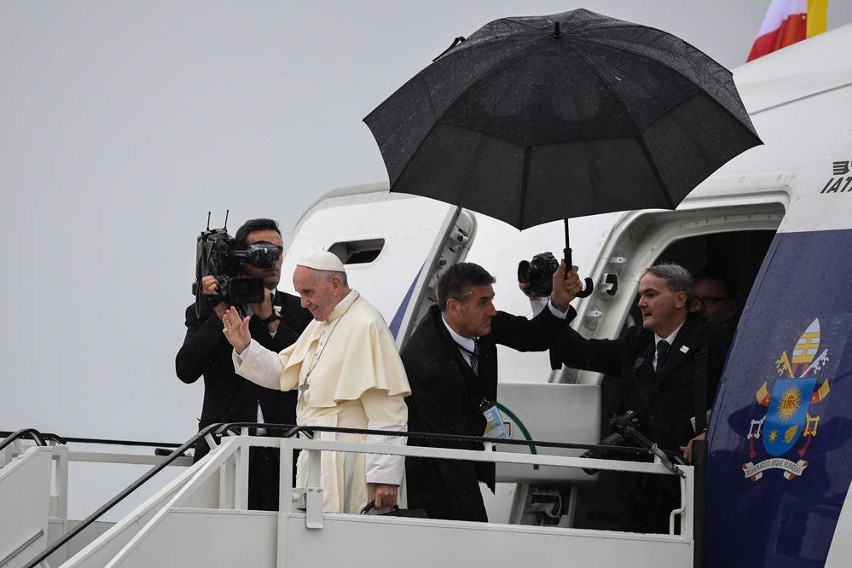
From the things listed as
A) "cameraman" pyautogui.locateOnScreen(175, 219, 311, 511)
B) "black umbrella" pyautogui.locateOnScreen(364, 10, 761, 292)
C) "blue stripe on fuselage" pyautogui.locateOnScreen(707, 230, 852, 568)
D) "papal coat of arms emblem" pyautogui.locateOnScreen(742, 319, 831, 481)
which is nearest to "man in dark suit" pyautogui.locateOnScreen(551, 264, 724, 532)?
"blue stripe on fuselage" pyautogui.locateOnScreen(707, 230, 852, 568)

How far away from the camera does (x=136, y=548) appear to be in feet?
17.5

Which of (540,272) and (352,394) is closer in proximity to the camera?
(352,394)

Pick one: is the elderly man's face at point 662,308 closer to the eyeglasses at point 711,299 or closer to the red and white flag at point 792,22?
the eyeglasses at point 711,299

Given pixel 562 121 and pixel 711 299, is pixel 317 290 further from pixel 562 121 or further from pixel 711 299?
pixel 711 299

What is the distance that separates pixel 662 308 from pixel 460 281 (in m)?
1.03

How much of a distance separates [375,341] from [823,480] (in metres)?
2.03

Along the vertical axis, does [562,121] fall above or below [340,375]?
above

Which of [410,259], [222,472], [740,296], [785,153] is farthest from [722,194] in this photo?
[222,472]

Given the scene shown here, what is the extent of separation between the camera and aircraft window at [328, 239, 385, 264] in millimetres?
9773

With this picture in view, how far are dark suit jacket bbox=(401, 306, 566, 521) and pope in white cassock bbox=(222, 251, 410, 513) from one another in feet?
1.09

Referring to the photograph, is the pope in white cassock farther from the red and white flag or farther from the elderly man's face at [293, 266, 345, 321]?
the red and white flag

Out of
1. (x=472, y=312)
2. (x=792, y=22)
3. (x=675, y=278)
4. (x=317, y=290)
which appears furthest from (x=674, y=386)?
(x=792, y=22)

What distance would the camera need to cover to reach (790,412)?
5922 mm

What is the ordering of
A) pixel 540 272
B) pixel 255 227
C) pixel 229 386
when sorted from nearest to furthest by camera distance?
pixel 540 272 < pixel 229 386 < pixel 255 227
